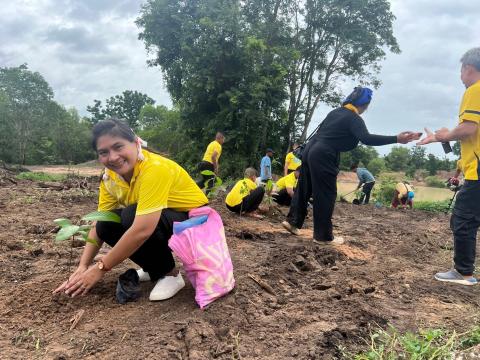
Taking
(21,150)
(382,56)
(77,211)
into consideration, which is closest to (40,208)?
(77,211)

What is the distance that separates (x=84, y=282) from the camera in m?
2.00

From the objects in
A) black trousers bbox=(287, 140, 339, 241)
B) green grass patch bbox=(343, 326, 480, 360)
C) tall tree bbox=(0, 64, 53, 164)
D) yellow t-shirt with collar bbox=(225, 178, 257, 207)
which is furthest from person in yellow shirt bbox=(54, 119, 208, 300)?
tall tree bbox=(0, 64, 53, 164)

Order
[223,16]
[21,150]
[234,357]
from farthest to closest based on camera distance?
[21,150], [223,16], [234,357]

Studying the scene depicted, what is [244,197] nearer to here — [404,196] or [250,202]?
[250,202]

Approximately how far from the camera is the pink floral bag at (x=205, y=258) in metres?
2.04

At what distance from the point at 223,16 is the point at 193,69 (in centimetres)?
234

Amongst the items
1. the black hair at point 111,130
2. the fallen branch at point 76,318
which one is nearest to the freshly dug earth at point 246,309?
the fallen branch at point 76,318

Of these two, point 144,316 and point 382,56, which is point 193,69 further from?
point 144,316

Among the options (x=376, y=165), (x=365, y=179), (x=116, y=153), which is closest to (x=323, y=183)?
(x=116, y=153)

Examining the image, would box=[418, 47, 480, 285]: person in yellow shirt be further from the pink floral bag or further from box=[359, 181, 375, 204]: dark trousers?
box=[359, 181, 375, 204]: dark trousers

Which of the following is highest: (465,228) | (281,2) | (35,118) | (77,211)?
(281,2)

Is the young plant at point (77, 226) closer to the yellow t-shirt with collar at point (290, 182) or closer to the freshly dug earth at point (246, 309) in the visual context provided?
the freshly dug earth at point (246, 309)

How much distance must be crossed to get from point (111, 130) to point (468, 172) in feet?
7.52

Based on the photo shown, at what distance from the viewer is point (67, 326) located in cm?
195
